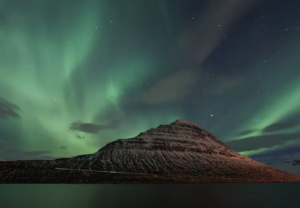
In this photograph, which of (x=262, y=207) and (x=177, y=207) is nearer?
(x=177, y=207)

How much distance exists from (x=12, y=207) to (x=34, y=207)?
15.7ft

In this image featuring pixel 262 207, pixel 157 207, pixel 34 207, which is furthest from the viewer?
pixel 262 207

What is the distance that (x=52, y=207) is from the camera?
50031 millimetres

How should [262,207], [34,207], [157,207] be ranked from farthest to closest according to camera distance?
[262,207] < [34,207] < [157,207]

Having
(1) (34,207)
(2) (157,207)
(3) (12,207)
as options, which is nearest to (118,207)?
(2) (157,207)

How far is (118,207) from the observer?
48.4m

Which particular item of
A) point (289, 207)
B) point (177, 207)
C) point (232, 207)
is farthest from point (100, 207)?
point (289, 207)

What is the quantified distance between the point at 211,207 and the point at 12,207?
47.0 meters

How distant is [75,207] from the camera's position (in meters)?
50.2

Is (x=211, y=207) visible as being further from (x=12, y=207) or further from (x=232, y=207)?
(x=12, y=207)

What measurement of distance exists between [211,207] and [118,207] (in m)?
22.0

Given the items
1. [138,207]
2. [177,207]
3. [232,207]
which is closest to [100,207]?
[138,207]

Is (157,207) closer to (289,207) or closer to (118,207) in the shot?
(118,207)

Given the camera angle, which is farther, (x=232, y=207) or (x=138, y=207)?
(x=232, y=207)
